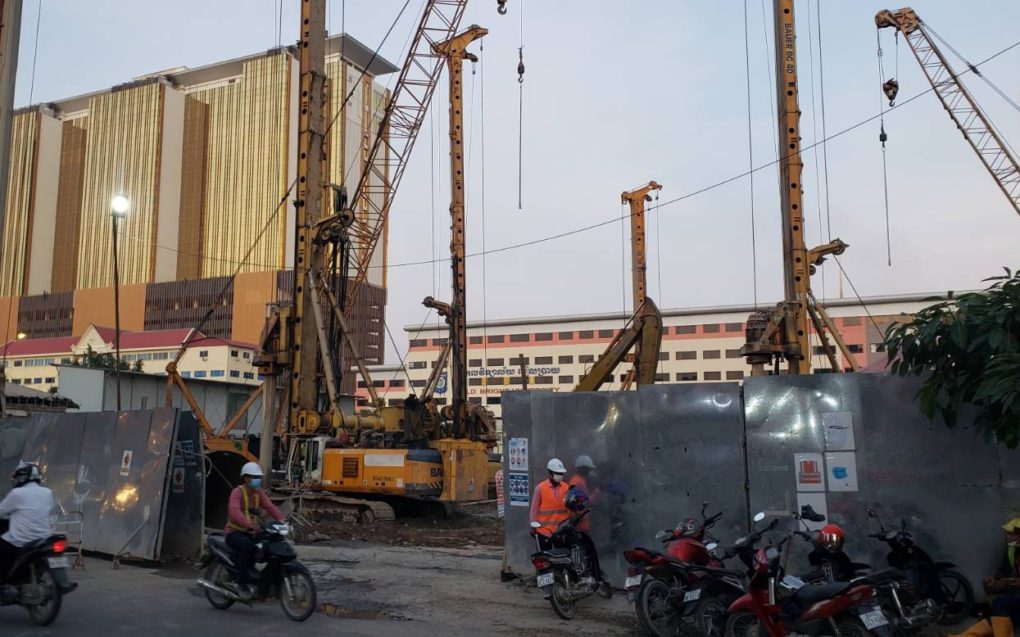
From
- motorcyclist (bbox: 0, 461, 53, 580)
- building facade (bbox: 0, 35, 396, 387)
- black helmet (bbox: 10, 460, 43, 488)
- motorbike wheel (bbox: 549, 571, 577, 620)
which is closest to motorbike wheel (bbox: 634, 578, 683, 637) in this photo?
motorbike wheel (bbox: 549, 571, 577, 620)

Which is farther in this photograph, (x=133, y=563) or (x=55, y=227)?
(x=55, y=227)

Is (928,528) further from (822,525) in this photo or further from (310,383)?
(310,383)

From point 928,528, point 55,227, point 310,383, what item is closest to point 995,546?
point 928,528

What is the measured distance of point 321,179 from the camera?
23.9 m

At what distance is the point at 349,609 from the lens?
1021 centimetres

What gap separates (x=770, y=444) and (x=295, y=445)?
1726 cm

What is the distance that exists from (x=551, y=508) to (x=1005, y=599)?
15.3ft

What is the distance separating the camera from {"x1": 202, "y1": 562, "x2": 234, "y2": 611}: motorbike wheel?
9.82 metres

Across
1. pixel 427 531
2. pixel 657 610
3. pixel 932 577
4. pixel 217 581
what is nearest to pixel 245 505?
pixel 217 581

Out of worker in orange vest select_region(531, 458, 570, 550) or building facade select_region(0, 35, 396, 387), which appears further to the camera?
building facade select_region(0, 35, 396, 387)

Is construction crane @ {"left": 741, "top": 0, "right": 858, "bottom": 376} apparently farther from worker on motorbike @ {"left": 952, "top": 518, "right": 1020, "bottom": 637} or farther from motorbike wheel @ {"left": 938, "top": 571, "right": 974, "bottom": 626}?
worker on motorbike @ {"left": 952, "top": 518, "right": 1020, "bottom": 637}

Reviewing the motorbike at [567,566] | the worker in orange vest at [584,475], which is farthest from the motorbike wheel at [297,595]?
the worker in orange vest at [584,475]

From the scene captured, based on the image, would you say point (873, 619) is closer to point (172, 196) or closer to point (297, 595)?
point (297, 595)

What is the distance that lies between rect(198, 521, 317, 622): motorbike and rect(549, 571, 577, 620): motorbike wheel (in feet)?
8.52
